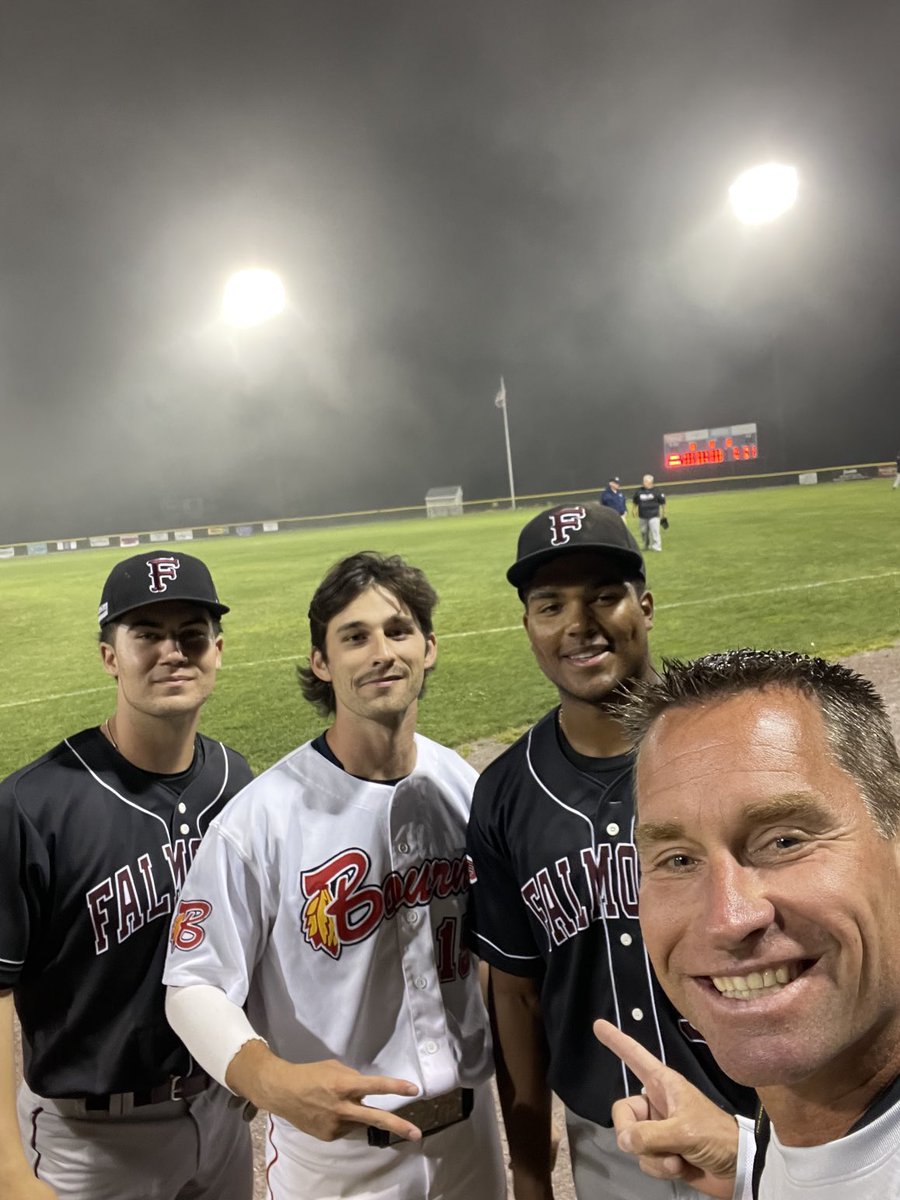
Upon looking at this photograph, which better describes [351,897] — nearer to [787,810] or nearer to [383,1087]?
[383,1087]

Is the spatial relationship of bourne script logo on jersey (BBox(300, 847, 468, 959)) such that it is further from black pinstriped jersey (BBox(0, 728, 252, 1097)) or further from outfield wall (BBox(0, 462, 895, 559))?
outfield wall (BBox(0, 462, 895, 559))

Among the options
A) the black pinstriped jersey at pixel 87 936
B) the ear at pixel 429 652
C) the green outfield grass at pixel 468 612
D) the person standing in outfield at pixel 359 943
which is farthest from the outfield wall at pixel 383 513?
the person standing in outfield at pixel 359 943

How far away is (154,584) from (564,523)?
1.06 m

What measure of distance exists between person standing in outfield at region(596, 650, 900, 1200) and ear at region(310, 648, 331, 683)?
1.10 meters

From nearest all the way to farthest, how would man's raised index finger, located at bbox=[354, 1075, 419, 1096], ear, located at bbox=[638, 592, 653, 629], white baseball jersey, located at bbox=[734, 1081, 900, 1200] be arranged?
white baseball jersey, located at bbox=[734, 1081, 900, 1200], man's raised index finger, located at bbox=[354, 1075, 419, 1096], ear, located at bbox=[638, 592, 653, 629]

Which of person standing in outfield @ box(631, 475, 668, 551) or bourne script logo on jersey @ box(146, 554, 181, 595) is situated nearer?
bourne script logo on jersey @ box(146, 554, 181, 595)

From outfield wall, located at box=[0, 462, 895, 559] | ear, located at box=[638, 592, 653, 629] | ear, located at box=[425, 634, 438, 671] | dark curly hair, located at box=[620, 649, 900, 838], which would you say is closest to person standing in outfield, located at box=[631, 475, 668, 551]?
outfield wall, located at box=[0, 462, 895, 559]

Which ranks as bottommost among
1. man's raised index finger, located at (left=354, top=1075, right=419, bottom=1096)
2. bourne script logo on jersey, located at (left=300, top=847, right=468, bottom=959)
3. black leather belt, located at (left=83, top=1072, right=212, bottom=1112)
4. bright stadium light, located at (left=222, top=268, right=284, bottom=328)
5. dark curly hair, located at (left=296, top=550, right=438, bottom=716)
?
black leather belt, located at (left=83, top=1072, right=212, bottom=1112)

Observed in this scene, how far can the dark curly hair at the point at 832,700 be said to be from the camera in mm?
753

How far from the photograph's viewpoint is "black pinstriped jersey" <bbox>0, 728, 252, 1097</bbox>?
1.63 metres

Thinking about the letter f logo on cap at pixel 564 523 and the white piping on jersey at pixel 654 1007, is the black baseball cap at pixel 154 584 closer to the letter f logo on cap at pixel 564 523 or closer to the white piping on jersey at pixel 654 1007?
the letter f logo on cap at pixel 564 523

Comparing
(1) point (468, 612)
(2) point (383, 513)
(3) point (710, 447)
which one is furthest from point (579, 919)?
(2) point (383, 513)

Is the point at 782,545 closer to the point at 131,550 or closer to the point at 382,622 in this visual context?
the point at 131,550

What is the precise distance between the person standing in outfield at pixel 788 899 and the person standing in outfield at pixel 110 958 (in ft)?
4.37
